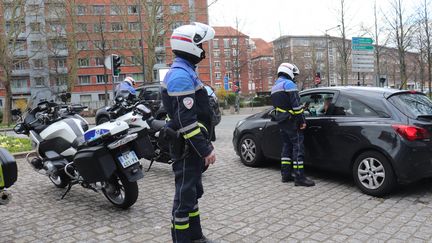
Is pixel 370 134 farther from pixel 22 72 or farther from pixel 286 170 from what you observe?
pixel 22 72

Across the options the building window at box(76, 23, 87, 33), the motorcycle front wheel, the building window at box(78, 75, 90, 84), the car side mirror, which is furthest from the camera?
the building window at box(78, 75, 90, 84)

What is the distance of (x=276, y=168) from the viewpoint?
24.5 ft

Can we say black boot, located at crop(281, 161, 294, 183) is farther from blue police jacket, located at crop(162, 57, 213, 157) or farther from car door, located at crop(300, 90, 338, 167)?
blue police jacket, located at crop(162, 57, 213, 157)

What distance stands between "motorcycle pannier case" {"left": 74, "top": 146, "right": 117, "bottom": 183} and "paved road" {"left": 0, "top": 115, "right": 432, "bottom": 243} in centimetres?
55

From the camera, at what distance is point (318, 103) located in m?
6.61

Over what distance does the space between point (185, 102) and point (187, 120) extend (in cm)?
16

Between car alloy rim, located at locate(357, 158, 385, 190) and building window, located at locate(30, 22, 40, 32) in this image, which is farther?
building window, located at locate(30, 22, 40, 32)

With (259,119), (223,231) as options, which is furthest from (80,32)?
(223,231)

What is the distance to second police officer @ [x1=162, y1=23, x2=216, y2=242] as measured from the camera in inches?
134

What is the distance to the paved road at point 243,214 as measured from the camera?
419 centimetres

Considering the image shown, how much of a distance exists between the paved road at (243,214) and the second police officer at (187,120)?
0.71m

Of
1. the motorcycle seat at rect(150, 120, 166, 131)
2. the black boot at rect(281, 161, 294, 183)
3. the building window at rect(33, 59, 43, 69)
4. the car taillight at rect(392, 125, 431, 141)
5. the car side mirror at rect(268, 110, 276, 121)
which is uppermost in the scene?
the building window at rect(33, 59, 43, 69)

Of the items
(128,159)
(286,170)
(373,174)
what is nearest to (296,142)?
(286,170)

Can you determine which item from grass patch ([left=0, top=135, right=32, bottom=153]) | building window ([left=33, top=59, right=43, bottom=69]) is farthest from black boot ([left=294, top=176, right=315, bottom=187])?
building window ([left=33, top=59, right=43, bottom=69])
